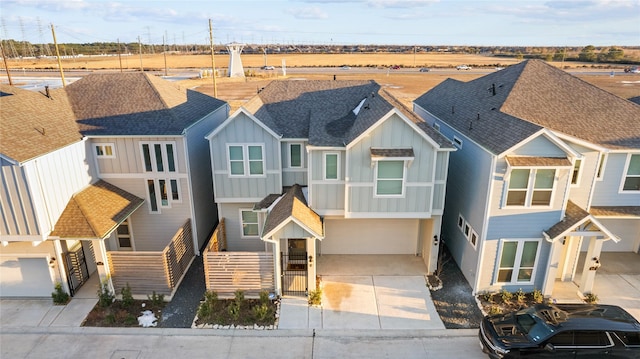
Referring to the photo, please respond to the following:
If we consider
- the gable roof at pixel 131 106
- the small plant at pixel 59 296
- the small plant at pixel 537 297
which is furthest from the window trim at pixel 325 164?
the small plant at pixel 59 296

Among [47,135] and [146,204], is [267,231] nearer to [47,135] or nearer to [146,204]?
[146,204]

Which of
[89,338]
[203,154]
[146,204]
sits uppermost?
[203,154]

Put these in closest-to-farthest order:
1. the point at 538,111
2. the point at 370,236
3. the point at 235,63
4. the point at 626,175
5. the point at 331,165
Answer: the point at 331,165
the point at 626,175
the point at 538,111
the point at 370,236
the point at 235,63

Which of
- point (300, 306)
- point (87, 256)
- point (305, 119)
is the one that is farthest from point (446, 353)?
point (87, 256)

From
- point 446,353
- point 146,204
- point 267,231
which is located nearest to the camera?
point 446,353

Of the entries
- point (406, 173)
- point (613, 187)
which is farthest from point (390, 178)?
point (613, 187)

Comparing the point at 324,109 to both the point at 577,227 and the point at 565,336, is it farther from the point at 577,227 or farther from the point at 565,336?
the point at 565,336

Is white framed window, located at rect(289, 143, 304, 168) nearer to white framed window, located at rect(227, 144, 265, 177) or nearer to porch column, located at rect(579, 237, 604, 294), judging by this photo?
white framed window, located at rect(227, 144, 265, 177)
